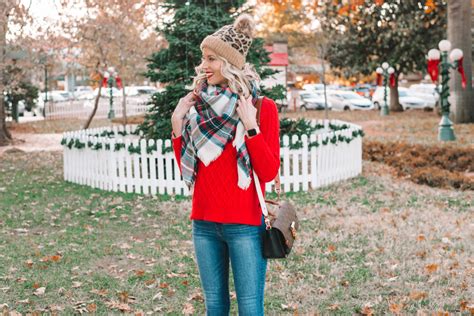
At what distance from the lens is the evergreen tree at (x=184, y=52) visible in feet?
37.4

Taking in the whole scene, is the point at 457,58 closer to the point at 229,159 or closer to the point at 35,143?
the point at 35,143

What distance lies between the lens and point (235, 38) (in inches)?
136

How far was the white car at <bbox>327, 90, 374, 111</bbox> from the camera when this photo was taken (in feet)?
130

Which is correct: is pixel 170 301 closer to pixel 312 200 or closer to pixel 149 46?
pixel 312 200

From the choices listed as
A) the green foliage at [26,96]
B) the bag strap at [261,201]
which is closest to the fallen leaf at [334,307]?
the bag strap at [261,201]

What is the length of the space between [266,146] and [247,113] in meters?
0.19

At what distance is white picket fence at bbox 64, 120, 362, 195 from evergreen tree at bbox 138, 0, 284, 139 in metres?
0.96

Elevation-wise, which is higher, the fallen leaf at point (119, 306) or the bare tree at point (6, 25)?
the bare tree at point (6, 25)

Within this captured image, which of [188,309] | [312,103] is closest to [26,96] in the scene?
[312,103]

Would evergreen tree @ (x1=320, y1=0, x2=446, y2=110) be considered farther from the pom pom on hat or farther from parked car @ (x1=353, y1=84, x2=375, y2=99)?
the pom pom on hat

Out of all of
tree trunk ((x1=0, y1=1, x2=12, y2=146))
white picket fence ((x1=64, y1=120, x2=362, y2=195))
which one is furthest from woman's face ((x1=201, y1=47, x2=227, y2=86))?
tree trunk ((x1=0, y1=1, x2=12, y2=146))

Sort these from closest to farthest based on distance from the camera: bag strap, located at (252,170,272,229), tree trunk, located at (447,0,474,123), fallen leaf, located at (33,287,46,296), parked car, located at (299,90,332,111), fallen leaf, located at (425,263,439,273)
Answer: bag strap, located at (252,170,272,229)
fallen leaf, located at (33,287,46,296)
fallen leaf, located at (425,263,439,273)
tree trunk, located at (447,0,474,123)
parked car, located at (299,90,332,111)

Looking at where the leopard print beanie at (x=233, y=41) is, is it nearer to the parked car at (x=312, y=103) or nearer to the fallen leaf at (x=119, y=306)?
the fallen leaf at (x=119, y=306)

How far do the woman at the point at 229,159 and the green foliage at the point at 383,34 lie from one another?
29702mm
